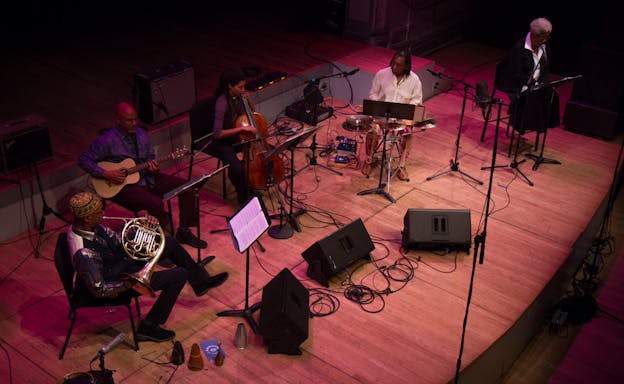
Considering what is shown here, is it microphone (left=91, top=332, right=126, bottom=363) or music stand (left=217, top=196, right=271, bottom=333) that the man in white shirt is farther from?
microphone (left=91, top=332, right=126, bottom=363)

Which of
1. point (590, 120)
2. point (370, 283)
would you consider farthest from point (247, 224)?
point (590, 120)

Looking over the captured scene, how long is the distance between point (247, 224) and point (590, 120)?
17.6 feet

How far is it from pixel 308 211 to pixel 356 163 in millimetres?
1126

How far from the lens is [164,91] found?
6973mm

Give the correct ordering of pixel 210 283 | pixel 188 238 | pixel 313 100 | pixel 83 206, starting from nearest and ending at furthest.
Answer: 1. pixel 83 206
2. pixel 210 283
3. pixel 188 238
4. pixel 313 100

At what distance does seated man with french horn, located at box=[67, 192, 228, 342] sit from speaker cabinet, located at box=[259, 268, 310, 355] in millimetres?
612

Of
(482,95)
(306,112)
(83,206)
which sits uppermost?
(83,206)

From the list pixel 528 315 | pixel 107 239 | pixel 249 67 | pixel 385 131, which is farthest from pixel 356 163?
pixel 107 239

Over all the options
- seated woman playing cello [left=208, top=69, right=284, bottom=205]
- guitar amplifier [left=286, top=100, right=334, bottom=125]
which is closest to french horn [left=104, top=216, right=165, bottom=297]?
seated woman playing cello [left=208, top=69, right=284, bottom=205]

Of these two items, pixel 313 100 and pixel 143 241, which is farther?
pixel 313 100

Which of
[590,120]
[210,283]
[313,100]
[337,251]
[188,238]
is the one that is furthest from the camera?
[590,120]

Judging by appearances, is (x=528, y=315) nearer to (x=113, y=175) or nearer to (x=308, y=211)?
(x=308, y=211)

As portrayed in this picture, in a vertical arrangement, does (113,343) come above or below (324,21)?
below

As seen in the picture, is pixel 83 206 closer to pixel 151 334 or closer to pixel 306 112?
pixel 151 334
